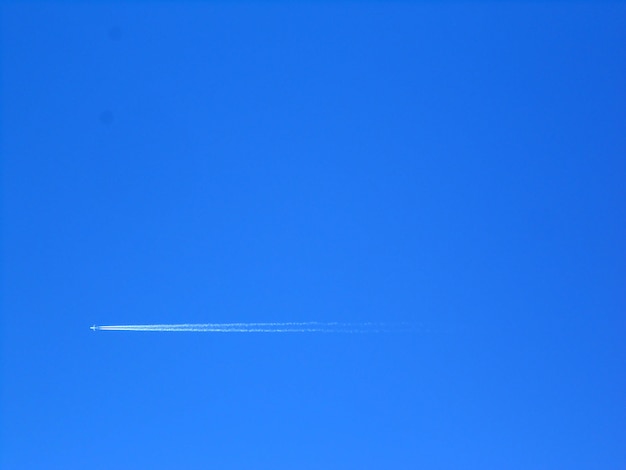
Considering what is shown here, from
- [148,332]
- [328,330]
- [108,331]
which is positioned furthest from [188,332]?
[328,330]

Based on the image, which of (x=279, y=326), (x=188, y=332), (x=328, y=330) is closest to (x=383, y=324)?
(x=328, y=330)

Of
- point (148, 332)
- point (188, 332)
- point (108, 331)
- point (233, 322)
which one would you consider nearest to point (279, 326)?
point (233, 322)

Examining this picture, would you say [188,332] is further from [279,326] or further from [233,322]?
[279,326]

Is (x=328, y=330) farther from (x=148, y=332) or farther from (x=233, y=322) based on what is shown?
(x=148, y=332)

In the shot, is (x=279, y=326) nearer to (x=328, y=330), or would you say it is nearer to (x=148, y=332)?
(x=328, y=330)

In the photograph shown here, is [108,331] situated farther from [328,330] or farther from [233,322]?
[328,330]

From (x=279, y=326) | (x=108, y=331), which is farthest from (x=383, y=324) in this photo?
(x=108, y=331)
